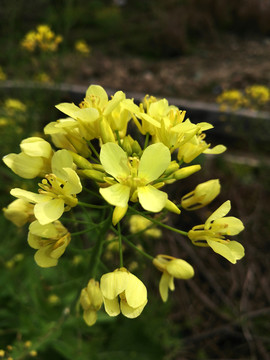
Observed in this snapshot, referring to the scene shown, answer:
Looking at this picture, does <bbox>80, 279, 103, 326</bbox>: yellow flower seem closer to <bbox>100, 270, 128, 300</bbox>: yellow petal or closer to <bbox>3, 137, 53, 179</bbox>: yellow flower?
<bbox>100, 270, 128, 300</bbox>: yellow petal

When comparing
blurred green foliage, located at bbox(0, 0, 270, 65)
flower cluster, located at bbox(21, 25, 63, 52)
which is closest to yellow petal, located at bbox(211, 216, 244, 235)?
flower cluster, located at bbox(21, 25, 63, 52)

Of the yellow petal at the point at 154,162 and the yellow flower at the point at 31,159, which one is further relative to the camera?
the yellow flower at the point at 31,159

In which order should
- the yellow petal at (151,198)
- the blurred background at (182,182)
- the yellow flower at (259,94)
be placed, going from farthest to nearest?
the yellow flower at (259,94) → the blurred background at (182,182) → the yellow petal at (151,198)

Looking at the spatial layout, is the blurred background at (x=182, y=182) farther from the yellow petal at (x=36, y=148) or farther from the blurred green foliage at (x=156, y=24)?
the yellow petal at (x=36, y=148)

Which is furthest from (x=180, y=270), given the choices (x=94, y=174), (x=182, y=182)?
(x=182, y=182)

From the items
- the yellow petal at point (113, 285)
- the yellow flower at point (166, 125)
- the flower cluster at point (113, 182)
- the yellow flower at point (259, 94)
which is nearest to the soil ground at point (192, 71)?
the yellow flower at point (259, 94)

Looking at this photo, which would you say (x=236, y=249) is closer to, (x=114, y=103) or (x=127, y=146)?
(x=127, y=146)
